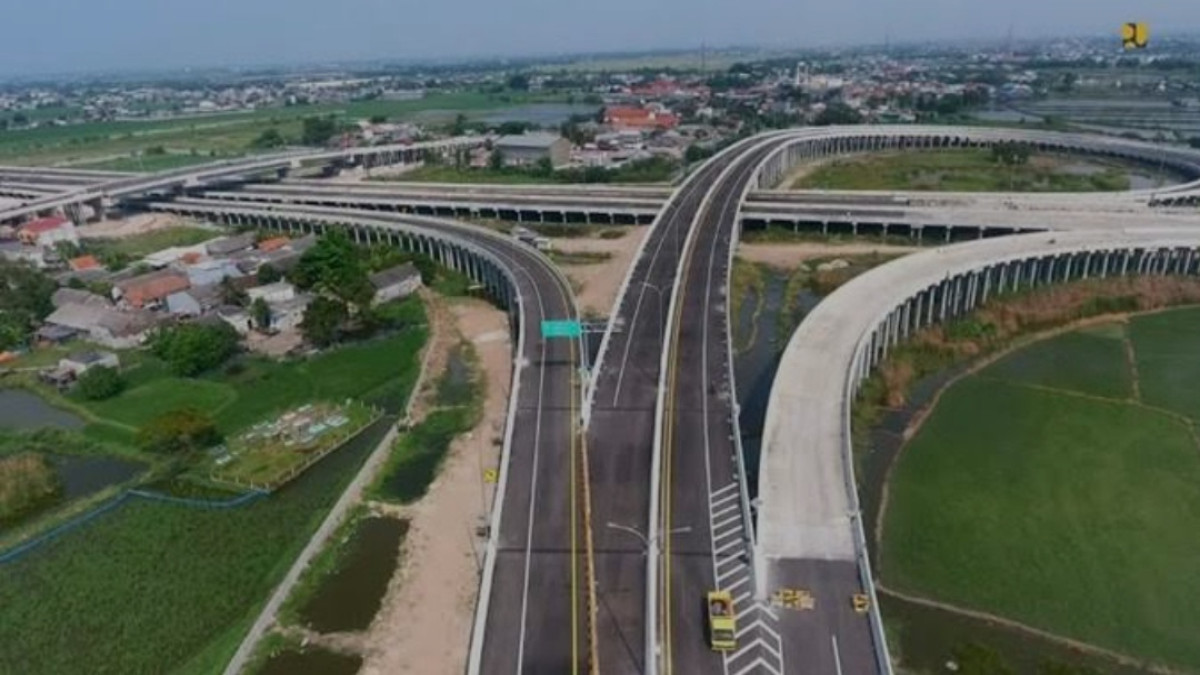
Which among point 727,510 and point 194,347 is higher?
point 194,347

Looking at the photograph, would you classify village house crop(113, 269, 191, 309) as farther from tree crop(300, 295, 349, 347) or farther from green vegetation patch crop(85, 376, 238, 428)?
tree crop(300, 295, 349, 347)

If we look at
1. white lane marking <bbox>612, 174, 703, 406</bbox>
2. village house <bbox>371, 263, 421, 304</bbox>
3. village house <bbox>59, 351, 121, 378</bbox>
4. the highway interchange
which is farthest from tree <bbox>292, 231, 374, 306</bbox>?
white lane marking <bbox>612, 174, 703, 406</bbox>

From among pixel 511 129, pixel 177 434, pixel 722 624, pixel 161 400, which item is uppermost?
pixel 511 129

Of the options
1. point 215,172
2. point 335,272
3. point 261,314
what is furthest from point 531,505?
point 215,172

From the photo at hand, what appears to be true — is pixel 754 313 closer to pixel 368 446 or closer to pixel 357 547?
pixel 368 446

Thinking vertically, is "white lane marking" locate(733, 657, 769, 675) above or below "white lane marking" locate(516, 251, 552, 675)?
below

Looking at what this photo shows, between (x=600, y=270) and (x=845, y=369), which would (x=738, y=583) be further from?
(x=600, y=270)

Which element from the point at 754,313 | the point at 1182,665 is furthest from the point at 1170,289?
the point at 1182,665
